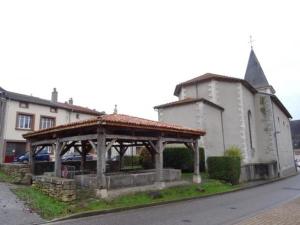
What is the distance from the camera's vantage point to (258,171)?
71.4ft

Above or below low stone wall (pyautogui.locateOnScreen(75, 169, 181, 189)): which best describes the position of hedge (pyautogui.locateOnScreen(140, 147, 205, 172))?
above

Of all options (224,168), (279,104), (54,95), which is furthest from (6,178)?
(279,104)

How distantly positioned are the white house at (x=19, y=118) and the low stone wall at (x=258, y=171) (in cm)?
1971

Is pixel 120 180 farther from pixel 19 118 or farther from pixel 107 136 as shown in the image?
pixel 19 118

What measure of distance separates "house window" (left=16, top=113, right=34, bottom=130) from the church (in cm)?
1329

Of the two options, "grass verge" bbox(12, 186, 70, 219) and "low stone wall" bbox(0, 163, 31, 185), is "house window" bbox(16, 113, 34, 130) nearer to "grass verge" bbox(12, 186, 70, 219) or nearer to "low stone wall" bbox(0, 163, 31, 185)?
"low stone wall" bbox(0, 163, 31, 185)

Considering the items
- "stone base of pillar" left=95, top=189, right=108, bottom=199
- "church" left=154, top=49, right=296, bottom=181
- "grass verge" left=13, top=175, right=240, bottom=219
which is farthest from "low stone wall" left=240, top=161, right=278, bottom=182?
"stone base of pillar" left=95, top=189, right=108, bottom=199

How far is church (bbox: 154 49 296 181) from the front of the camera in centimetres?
2017

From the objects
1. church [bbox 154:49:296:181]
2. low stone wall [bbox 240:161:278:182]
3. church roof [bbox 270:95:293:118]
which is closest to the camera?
low stone wall [bbox 240:161:278:182]

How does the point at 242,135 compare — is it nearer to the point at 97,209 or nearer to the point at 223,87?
the point at 223,87

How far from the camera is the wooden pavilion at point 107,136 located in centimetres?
1019

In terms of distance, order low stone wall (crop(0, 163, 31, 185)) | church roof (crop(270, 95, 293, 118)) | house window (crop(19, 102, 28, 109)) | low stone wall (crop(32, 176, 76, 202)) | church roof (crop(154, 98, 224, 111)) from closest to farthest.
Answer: low stone wall (crop(32, 176, 76, 202))
low stone wall (crop(0, 163, 31, 185))
church roof (crop(154, 98, 224, 111))
house window (crop(19, 102, 28, 109))
church roof (crop(270, 95, 293, 118))

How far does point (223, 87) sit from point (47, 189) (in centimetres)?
1711

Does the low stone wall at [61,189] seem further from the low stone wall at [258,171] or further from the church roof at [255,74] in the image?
the church roof at [255,74]
